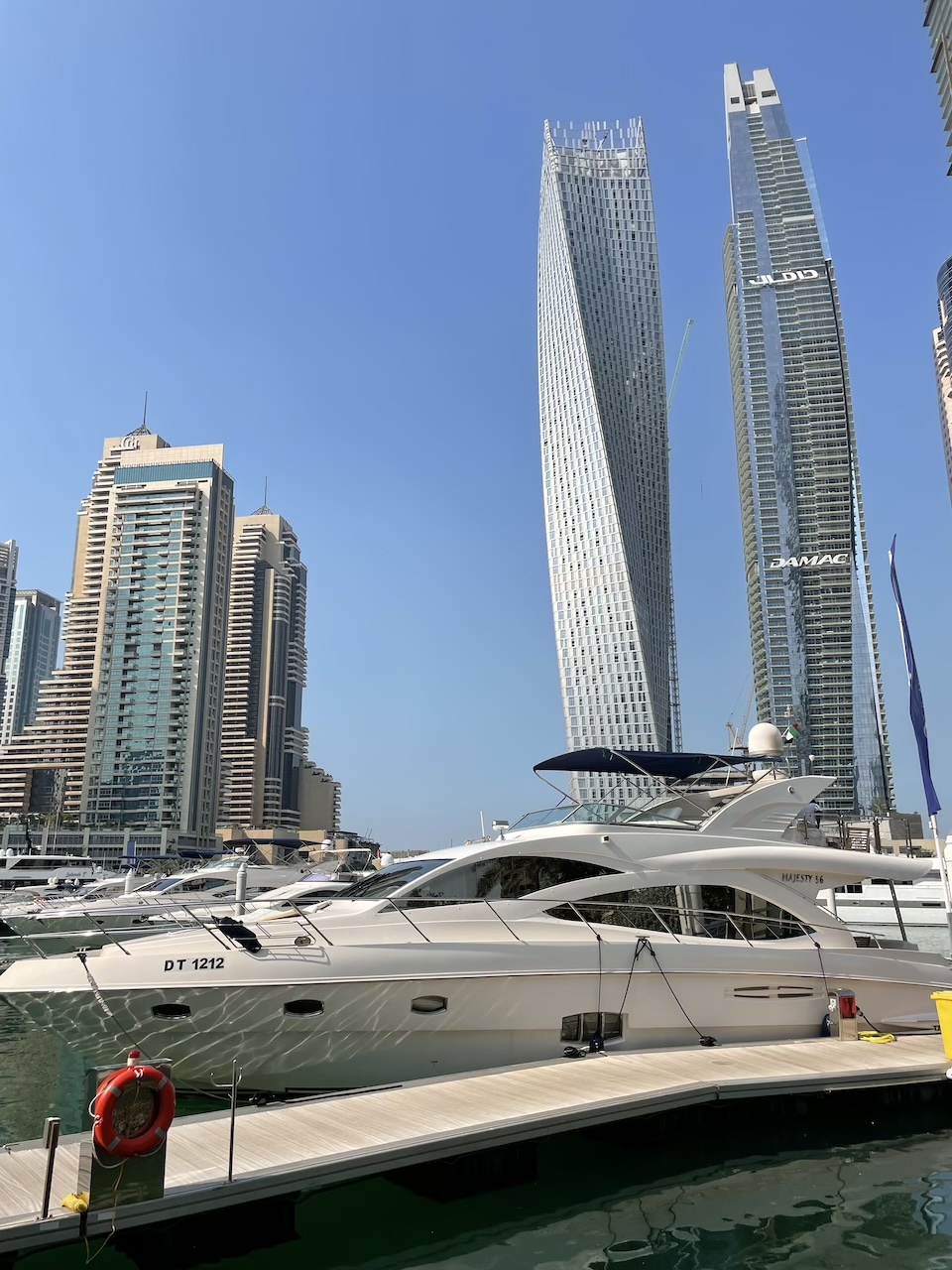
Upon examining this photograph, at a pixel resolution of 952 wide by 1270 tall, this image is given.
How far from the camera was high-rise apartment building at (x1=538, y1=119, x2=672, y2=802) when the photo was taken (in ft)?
287

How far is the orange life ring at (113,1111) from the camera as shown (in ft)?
18.1

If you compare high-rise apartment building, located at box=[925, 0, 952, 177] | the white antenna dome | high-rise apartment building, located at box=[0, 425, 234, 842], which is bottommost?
the white antenna dome

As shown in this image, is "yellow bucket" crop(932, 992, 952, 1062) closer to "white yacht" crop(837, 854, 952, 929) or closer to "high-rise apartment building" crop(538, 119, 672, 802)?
"white yacht" crop(837, 854, 952, 929)

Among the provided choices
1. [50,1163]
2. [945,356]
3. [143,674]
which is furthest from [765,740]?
[945,356]

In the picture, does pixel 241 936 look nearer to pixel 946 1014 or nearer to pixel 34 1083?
pixel 34 1083

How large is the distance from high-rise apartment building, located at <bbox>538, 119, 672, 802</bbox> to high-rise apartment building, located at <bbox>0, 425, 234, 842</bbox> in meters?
47.9

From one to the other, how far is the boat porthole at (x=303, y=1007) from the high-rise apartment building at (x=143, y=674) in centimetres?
10737

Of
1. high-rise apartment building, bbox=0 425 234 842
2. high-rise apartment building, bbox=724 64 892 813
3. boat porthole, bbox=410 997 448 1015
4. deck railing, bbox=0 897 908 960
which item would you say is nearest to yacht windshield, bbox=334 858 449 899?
deck railing, bbox=0 897 908 960

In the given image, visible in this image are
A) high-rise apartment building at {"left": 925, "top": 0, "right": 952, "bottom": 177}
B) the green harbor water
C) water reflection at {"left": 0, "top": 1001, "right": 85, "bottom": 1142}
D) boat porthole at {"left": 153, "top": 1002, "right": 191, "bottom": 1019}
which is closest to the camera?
the green harbor water

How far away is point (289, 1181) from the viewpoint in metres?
6.28

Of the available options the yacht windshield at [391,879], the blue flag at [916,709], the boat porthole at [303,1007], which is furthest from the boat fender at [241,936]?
the blue flag at [916,709]

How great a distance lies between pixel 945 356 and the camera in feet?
463

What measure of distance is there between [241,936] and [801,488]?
11787 cm

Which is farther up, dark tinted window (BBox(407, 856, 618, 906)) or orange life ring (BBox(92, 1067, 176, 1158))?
dark tinted window (BBox(407, 856, 618, 906))
